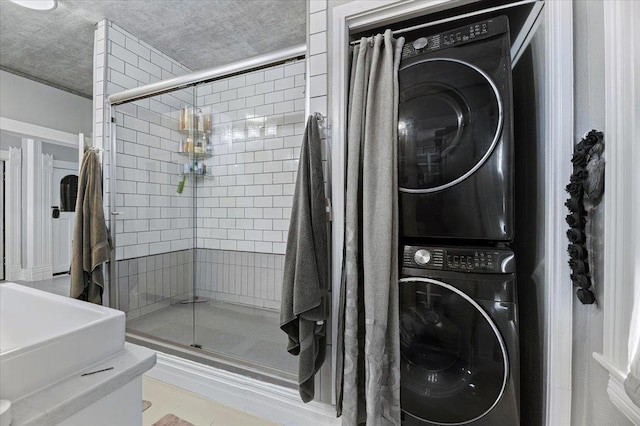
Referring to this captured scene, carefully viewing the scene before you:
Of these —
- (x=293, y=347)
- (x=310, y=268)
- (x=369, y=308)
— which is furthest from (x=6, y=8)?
(x=369, y=308)

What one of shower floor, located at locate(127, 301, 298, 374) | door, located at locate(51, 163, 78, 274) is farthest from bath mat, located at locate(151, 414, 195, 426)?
door, located at locate(51, 163, 78, 274)

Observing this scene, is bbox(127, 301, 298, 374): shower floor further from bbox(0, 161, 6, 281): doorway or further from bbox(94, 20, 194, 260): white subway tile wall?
bbox(0, 161, 6, 281): doorway

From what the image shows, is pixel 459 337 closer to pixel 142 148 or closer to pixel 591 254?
pixel 591 254

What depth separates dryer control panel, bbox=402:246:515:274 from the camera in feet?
3.39

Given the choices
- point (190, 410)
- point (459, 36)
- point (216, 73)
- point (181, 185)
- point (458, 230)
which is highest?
point (216, 73)

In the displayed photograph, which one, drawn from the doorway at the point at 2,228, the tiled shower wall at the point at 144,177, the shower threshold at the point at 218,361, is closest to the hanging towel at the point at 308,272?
the shower threshold at the point at 218,361

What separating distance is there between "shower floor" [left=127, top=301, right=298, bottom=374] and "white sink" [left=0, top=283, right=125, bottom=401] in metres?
1.22

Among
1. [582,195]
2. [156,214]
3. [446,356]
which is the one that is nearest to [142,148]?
[156,214]

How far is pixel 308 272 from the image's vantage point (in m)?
1.25

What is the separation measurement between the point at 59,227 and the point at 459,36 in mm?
6179

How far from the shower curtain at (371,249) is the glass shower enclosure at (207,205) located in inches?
43.3

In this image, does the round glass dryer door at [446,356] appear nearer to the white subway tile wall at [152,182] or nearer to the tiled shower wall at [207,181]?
the tiled shower wall at [207,181]

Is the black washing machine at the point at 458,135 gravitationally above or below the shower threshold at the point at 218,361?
above

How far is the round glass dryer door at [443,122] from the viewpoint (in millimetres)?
1071
